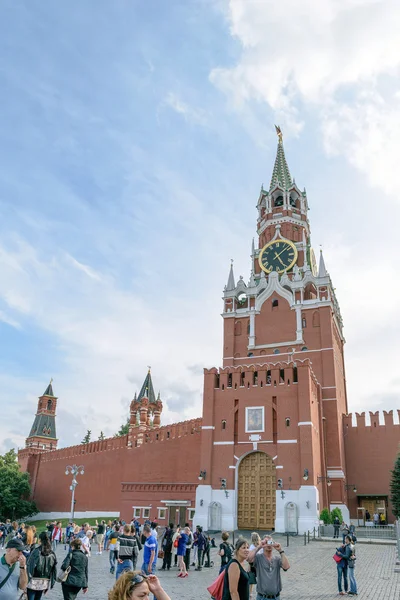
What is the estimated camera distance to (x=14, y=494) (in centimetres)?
4916

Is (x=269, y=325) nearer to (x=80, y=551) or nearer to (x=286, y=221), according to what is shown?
Result: (x=286, y=221)

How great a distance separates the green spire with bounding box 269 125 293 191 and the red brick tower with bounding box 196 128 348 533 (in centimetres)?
837

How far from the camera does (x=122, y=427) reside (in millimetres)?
67562

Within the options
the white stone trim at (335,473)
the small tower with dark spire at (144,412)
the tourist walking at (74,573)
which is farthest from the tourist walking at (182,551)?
the small tower with dark spire at (144,412)

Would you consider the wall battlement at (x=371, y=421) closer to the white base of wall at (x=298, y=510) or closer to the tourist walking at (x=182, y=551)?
the white base of wall at (x=298, y=510)

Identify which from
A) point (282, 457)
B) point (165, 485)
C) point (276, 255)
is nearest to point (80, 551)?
point (282, 457)

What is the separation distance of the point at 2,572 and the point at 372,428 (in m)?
37.1

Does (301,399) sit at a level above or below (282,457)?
above

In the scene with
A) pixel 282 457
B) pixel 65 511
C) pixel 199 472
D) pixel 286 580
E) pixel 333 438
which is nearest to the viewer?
pixel 286 580

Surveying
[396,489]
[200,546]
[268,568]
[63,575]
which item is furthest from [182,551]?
[396,489]

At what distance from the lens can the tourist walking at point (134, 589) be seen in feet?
11.2

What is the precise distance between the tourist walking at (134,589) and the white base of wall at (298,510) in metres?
27.7

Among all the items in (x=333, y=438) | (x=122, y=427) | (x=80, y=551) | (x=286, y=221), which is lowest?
(x=80, y=551)

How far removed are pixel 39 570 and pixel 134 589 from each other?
5857mm
